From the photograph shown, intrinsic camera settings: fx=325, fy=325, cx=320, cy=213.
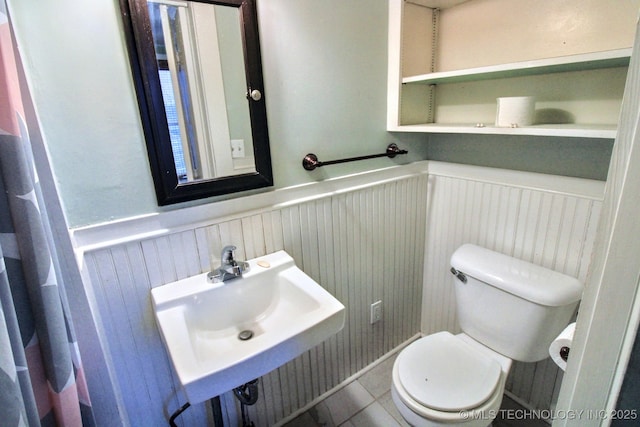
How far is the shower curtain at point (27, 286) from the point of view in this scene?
0.48 m

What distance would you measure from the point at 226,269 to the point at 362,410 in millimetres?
1060

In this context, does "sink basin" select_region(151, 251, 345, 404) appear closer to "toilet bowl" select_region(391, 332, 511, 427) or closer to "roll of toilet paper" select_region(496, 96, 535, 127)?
"toilet bowl" select_region(391, 332, 511, 427)

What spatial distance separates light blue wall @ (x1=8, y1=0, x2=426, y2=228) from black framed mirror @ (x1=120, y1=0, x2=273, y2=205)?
4cm

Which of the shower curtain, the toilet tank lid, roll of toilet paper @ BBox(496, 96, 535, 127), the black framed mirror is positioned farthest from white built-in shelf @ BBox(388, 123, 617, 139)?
the shower curtain

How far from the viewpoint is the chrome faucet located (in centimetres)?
112

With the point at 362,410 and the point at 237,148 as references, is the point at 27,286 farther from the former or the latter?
the point at 362,410

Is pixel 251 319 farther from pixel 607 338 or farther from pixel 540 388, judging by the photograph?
pixel 540 388

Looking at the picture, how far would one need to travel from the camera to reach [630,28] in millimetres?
1053

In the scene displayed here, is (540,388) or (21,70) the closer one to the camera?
(21,70)

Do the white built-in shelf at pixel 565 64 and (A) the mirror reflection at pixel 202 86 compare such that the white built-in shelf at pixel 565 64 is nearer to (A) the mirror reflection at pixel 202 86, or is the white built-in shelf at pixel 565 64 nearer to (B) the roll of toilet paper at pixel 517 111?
(B) the roll of toilet paper at pixel 517 111

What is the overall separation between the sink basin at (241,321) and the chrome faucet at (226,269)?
0.02 meters

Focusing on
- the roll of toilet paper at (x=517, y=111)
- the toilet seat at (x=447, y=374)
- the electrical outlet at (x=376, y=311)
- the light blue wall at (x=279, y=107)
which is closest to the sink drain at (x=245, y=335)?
the light blue wall at (x=279, y=107)

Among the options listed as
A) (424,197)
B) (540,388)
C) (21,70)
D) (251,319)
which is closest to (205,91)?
(21,70)

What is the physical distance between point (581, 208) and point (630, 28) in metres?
0.61
